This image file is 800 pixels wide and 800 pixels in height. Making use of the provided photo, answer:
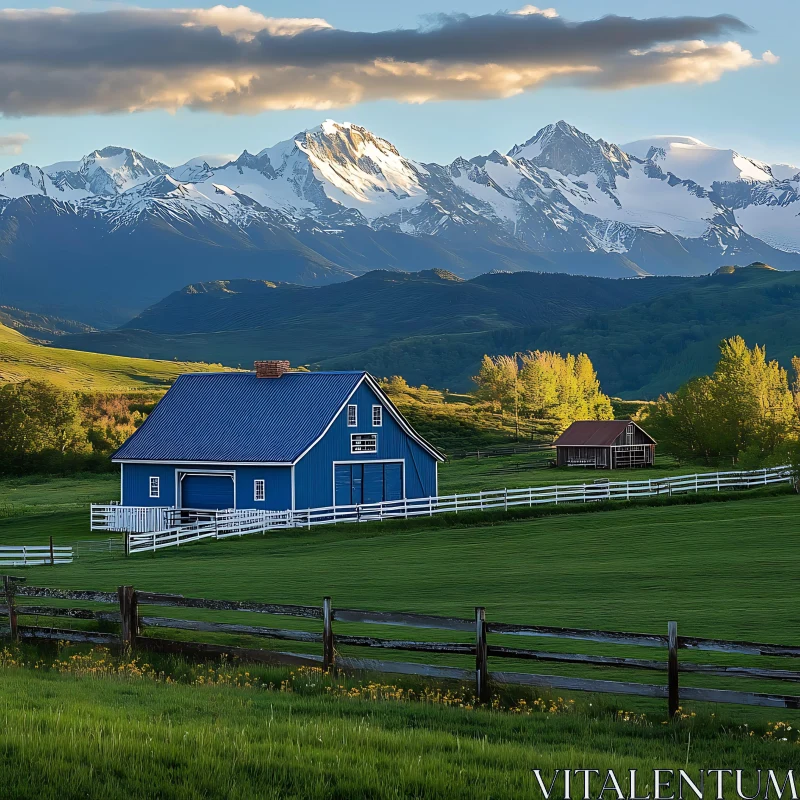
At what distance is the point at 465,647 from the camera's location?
16.0 m

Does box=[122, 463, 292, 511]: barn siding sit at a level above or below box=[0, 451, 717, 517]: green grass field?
above

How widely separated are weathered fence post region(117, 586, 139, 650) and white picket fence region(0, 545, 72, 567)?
25.1m

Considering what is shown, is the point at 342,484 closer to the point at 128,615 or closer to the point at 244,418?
the point at 244,418

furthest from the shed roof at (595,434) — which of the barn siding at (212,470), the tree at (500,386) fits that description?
the tree at (500,386)

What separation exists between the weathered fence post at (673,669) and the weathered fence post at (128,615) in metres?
9.22

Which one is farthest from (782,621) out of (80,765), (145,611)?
(80,765)

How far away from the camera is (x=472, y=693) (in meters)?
16.0

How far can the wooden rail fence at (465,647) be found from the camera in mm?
14047

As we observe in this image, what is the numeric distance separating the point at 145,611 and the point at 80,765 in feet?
50.5

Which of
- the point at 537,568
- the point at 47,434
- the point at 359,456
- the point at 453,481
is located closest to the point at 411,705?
the point at 537,568

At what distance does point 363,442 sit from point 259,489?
21.9 feet

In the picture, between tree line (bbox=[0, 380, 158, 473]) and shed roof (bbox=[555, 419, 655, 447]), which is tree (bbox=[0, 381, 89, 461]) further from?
shed roof (bbox=[555, 419, 655, 447])

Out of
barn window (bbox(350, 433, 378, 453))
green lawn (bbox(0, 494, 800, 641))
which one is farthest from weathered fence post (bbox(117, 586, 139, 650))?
barn window (bbox(350, 433, 378, 453))

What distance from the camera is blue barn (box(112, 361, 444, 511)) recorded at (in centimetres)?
5850
